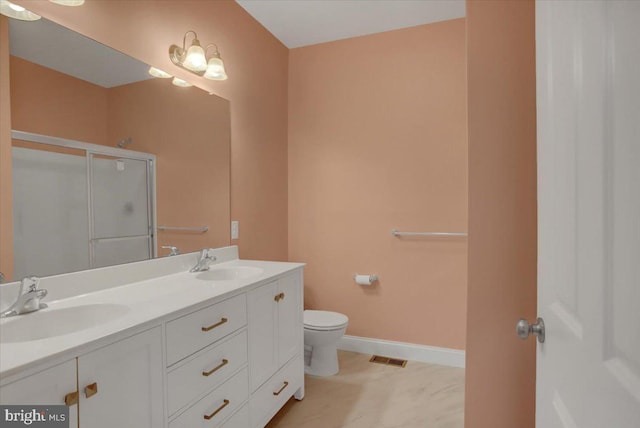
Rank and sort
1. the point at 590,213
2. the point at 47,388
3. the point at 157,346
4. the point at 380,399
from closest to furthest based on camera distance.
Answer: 1. the point at 590,213
2. the point at 47,388
3. the point at 157,346
4. the point at 380,399

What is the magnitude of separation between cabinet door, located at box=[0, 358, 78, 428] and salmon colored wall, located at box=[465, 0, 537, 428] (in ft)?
4.22

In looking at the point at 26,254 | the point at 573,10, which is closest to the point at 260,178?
the point at 26,254

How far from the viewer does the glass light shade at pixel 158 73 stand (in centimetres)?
175

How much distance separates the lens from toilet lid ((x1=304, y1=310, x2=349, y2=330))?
7.68ft

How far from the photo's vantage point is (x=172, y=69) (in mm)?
1881

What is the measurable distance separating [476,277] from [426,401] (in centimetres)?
126

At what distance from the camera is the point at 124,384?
0.99 meters

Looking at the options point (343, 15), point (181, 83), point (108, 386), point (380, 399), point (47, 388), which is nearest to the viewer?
point (47, 388)

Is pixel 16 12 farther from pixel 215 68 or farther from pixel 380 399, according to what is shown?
pixel 380 399

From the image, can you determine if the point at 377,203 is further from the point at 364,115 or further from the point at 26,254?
the point at 26,254

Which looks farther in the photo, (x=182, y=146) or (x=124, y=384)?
(x=182, y=146)

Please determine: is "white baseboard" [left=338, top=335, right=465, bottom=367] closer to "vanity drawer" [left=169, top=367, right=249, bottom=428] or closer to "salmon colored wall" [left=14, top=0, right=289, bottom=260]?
"salmon colored wall" [left=14, top=0, right=289, bottom=260]

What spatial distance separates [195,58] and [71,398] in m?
1.68

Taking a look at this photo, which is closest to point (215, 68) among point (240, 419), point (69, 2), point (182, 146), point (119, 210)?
point (182, 146)
